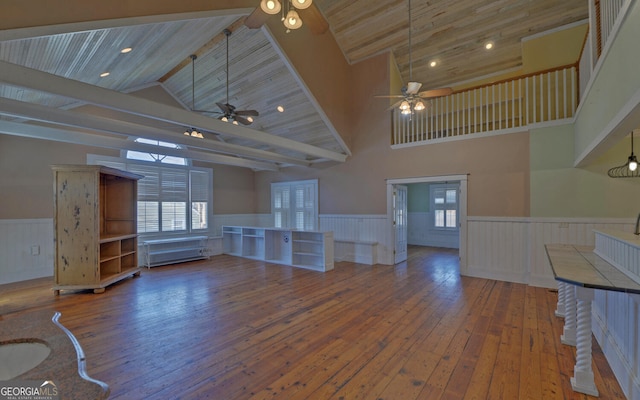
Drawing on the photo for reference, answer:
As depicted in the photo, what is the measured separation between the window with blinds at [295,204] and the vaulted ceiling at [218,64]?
0.93 meters

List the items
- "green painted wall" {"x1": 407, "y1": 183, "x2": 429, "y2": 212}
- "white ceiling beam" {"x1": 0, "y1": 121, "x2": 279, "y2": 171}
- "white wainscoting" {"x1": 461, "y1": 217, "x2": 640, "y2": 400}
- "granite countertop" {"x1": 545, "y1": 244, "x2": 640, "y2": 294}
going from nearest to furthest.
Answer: "granite countertop" {"x1": 545, "y1": 244, "x2": 640, "y2": 294} < "white wainscoting" {"x1": 461, "y1": 217, "x2": 640, "y2": 400} < "white ceiling beam" {"x1": 0, "y1": 121, "x2": 279, "y2": 171} < "green painted wall" {"x1": 407, "y1": 183, "x2": 429, "y2": 212}

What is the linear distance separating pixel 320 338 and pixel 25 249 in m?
6.35

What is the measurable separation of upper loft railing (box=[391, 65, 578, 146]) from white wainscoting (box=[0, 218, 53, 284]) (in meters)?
7.78

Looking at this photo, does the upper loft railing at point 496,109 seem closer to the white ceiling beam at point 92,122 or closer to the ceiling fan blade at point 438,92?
the ceiling fan blade at point 438,92


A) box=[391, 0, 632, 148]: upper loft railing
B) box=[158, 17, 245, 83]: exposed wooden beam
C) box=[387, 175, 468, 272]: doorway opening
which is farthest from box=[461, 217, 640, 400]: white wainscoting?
box=[158, 17, 245, 83]: exposed wooden beam

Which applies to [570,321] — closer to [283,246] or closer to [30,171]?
[283,246]

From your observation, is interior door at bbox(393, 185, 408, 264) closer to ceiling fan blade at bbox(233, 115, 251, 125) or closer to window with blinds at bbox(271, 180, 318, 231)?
window with blinds at bbox(271, 180, 318, 231)

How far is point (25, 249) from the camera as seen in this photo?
216 inches

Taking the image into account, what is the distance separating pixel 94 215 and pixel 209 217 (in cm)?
385

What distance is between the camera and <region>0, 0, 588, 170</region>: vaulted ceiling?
3279 millimetres

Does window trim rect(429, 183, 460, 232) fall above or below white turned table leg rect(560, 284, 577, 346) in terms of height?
above

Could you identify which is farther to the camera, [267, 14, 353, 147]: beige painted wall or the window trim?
the window trim

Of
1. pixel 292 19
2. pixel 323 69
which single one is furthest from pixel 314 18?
pixel 323 69

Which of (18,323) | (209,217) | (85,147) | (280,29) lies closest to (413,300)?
(18,323)
